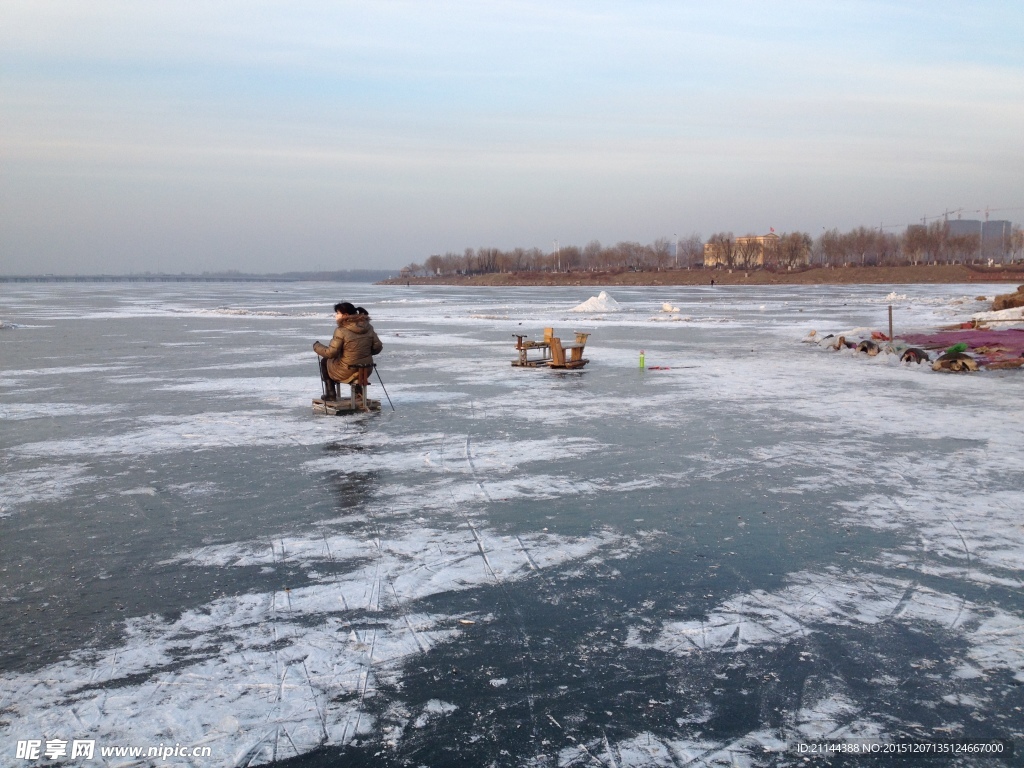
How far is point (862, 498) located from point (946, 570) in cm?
204

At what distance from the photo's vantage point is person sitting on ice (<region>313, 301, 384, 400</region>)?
1310cm

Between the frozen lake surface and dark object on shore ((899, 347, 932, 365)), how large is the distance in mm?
6116

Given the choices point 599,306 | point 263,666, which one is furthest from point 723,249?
point 263,666

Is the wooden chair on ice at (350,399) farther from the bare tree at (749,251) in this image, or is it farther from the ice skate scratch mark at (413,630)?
the bare tree at (749,251)

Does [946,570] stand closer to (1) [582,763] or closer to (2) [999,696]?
(2) [999,696]

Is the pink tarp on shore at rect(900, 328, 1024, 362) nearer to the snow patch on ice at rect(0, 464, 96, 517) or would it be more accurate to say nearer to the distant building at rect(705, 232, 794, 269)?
the snow patch on ice at rect(0, 464, 96, 517)

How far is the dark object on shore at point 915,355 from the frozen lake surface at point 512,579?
612 cm

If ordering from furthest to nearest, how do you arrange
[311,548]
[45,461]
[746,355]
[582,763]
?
[746,355] → [45,461] → [311,548] → [582,763]

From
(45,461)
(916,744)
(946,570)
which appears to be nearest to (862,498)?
(946,570)

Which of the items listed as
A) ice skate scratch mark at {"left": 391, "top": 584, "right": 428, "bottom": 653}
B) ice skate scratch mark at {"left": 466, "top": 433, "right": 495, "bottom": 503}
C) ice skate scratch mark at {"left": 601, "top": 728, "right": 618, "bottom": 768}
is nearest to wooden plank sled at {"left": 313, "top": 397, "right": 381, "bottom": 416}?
ice skate scratch mark at {"left": 466, "top": 433, "right": 495, "bottom": 503}

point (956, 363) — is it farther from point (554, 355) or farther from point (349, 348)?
point (349, 348)

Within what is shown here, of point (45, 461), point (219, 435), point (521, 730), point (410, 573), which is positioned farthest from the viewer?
point (219, 435)

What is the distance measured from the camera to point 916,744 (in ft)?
13.7

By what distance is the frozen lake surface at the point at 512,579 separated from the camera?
4.39 meters
